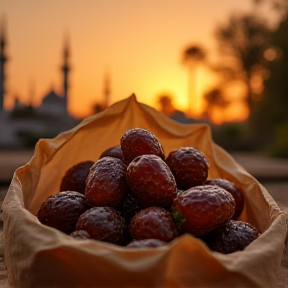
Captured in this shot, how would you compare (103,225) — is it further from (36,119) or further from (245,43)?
(245,43)

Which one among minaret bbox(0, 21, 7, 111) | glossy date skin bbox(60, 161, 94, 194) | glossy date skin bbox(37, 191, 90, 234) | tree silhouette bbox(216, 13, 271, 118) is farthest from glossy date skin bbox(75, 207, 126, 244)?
tree silhouette bbox(216, 13, 271, 118)

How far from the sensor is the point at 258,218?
7.00ft

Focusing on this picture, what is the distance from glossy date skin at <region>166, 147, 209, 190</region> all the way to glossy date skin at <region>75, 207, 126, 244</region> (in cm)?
36

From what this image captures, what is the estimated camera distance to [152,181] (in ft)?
5.65

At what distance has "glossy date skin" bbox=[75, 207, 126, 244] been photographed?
5.37 ft

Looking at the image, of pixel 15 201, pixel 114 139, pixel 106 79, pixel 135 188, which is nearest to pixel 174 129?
pixel 114 139

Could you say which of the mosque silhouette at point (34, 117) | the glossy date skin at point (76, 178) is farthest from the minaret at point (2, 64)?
the glossy date skin at point (76, 178)

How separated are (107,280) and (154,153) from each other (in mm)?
747

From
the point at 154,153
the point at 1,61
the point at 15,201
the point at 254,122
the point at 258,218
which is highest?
the point at 154,153

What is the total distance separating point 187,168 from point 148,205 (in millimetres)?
268

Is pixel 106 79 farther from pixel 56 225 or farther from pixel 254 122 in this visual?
pixel 56 225

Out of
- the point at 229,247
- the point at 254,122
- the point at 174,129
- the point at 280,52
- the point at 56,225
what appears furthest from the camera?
the point at 254,122

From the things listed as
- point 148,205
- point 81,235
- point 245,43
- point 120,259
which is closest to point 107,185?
point 148,205

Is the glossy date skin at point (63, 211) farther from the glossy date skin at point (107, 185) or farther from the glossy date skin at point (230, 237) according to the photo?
the glossy date skin at point (230, 237)
